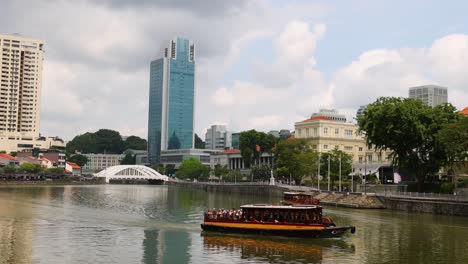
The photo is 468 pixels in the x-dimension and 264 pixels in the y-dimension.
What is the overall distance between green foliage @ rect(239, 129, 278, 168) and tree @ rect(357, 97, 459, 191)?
258 ft

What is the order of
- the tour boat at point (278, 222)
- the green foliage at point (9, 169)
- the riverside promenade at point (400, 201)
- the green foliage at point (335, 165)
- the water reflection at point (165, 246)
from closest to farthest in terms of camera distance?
the water reflection at point (165, 246), the tour boat at point (278, 222), the riverside promenade at point (400, 201), the green foliage at point (335, 165), the green foliage at point (9, 169)

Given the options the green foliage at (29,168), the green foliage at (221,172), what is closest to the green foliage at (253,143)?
the green foliage at (221,172)

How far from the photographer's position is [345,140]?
15438 centimetres

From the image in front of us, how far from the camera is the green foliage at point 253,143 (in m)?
168

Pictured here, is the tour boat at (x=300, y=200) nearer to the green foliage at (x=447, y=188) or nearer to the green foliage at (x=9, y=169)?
the green foliage at (x=447, y=188)

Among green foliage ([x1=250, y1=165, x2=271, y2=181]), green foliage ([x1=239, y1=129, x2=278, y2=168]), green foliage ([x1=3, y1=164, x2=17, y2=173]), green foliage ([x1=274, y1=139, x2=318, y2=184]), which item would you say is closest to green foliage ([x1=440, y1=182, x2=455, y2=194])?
green foliage ([x1=274, y1=139, x2=318, y2=184])

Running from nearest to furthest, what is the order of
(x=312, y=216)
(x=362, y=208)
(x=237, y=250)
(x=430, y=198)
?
(x=237, y=250)
(x=312, y=216)
(x=430, y=198)
(x=362, y=208)

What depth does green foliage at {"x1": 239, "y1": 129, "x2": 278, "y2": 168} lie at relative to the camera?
168 metres

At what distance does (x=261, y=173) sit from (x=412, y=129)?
79.4 metres

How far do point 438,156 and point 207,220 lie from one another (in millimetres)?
48439

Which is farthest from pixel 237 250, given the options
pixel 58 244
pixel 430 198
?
pixel 430 198

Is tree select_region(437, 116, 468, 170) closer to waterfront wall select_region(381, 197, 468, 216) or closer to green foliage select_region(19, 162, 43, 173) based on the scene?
waterfront wall select_region(381, 197, 468, 216)

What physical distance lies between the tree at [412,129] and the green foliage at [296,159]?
37409mm

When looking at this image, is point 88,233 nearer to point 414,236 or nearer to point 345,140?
point 414,236
